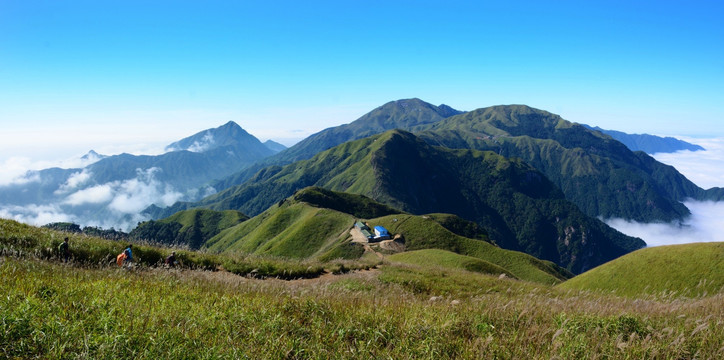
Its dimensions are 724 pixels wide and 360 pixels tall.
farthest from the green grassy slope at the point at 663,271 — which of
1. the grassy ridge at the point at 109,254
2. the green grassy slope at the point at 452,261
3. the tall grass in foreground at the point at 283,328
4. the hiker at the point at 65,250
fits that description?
the hiker at the point at 65,250

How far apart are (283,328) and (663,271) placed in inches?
1732

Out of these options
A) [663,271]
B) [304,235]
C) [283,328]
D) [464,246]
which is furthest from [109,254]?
[304,235]

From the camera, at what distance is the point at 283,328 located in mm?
5609

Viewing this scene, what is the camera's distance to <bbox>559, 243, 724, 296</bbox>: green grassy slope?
3106 cm

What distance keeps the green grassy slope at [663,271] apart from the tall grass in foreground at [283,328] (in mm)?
31782

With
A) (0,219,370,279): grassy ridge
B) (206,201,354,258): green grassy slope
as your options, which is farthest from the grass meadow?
(206,201,354,258): green grassy slope

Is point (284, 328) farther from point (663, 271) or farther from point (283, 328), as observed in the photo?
point (663, 271)

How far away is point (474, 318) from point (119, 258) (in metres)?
15.1

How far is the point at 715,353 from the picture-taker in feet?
18.1

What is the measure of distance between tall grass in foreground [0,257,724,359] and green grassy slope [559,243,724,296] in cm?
3178

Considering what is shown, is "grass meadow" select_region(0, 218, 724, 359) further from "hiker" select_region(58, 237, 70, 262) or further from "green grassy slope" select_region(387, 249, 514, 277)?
"green grassy slope" select_region(387, 249, 514, 277)

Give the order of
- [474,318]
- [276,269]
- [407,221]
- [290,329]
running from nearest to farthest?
[290,329] < [474,318] < [276,269] < [407,221]

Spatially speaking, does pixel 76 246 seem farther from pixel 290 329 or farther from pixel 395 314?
pixel 395 314

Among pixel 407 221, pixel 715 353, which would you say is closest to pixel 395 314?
pixel 715 353
